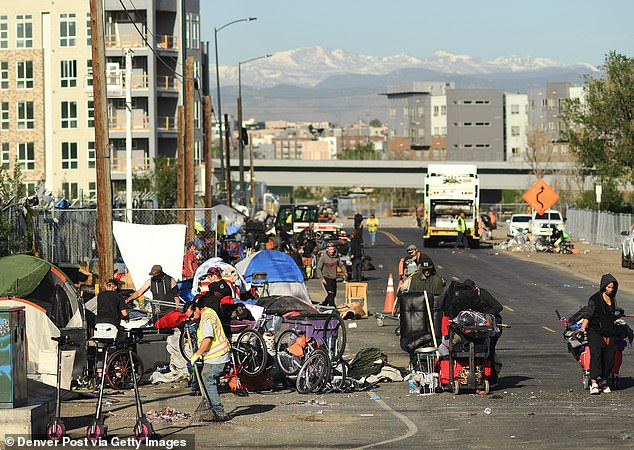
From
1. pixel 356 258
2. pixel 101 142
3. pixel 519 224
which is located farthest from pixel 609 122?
pixel 101 142

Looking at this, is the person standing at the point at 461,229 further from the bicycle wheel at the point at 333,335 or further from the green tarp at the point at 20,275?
the green tarp at the point at 20,275

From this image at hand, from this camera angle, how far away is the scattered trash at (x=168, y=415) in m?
15.1

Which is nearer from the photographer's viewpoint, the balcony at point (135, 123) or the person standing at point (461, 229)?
the person standing at point (461, 229)

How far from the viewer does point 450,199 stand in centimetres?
5891

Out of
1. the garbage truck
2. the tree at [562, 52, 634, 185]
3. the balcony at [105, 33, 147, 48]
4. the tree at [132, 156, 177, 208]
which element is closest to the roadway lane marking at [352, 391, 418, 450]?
the garbage truck

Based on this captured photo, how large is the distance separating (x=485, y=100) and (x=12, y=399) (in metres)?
180

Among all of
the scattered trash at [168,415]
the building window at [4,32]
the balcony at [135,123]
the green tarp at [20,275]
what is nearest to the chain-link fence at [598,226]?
the balcony at [135,123]

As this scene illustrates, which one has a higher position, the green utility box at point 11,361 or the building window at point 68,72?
the building window at point 68,72

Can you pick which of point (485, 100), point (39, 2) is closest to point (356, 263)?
point (39, 2)

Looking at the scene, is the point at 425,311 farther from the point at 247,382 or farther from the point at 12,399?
the point at 12,399

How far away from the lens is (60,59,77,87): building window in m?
87.1

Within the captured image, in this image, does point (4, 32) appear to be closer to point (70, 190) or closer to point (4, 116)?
point (4, 116)

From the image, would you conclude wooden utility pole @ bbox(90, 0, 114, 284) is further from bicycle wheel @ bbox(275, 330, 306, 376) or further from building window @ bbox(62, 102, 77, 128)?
building window @ bbox(62, 102, 77, 128)

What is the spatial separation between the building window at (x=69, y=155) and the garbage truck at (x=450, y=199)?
36.6 metres
